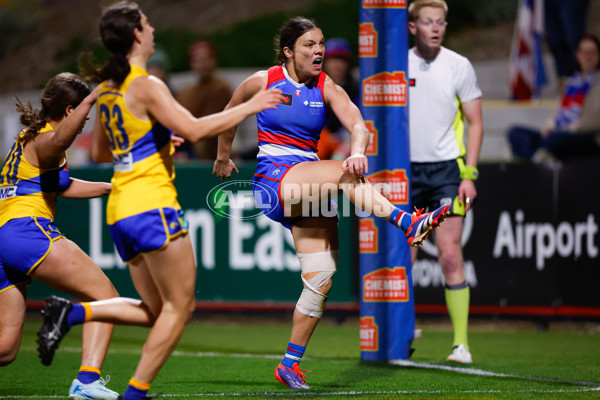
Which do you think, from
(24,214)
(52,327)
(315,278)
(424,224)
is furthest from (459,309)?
(52,327)

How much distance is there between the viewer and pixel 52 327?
194 inches

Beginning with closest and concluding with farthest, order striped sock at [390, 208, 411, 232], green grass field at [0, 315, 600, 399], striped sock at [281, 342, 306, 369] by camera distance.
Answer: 1. striped sock at [390, 208, 411, 232]
2. green grass field at [0, 315, 600, 399]
3. striped sock at [281, 342, 306, 369]

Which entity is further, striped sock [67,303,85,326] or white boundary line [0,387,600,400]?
white boundary line [0,387,600,400]

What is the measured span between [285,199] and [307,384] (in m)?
1.27

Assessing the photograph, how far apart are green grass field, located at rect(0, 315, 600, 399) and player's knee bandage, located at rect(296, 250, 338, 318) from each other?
51 centimetres

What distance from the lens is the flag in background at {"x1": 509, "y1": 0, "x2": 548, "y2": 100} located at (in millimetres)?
15266

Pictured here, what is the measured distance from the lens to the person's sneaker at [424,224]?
18.7ft

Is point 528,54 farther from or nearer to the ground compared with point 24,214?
farther from the ground

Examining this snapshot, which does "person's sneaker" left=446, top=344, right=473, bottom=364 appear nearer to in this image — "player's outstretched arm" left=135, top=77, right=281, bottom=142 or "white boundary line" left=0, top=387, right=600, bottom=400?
"white boundary line" left=0, top=387, right=600, bottom=400

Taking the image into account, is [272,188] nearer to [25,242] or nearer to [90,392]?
[25,242]

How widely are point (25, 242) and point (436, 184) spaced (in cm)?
334

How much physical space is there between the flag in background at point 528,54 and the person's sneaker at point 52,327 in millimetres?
11706

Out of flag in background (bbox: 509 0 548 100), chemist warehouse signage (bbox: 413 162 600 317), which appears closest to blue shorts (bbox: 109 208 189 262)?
chemist warehouse signage (bbox: 413 162 600 317)

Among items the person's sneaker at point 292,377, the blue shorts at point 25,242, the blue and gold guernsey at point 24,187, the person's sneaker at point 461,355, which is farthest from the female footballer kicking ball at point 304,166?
the person's sneaker at point 461,355
